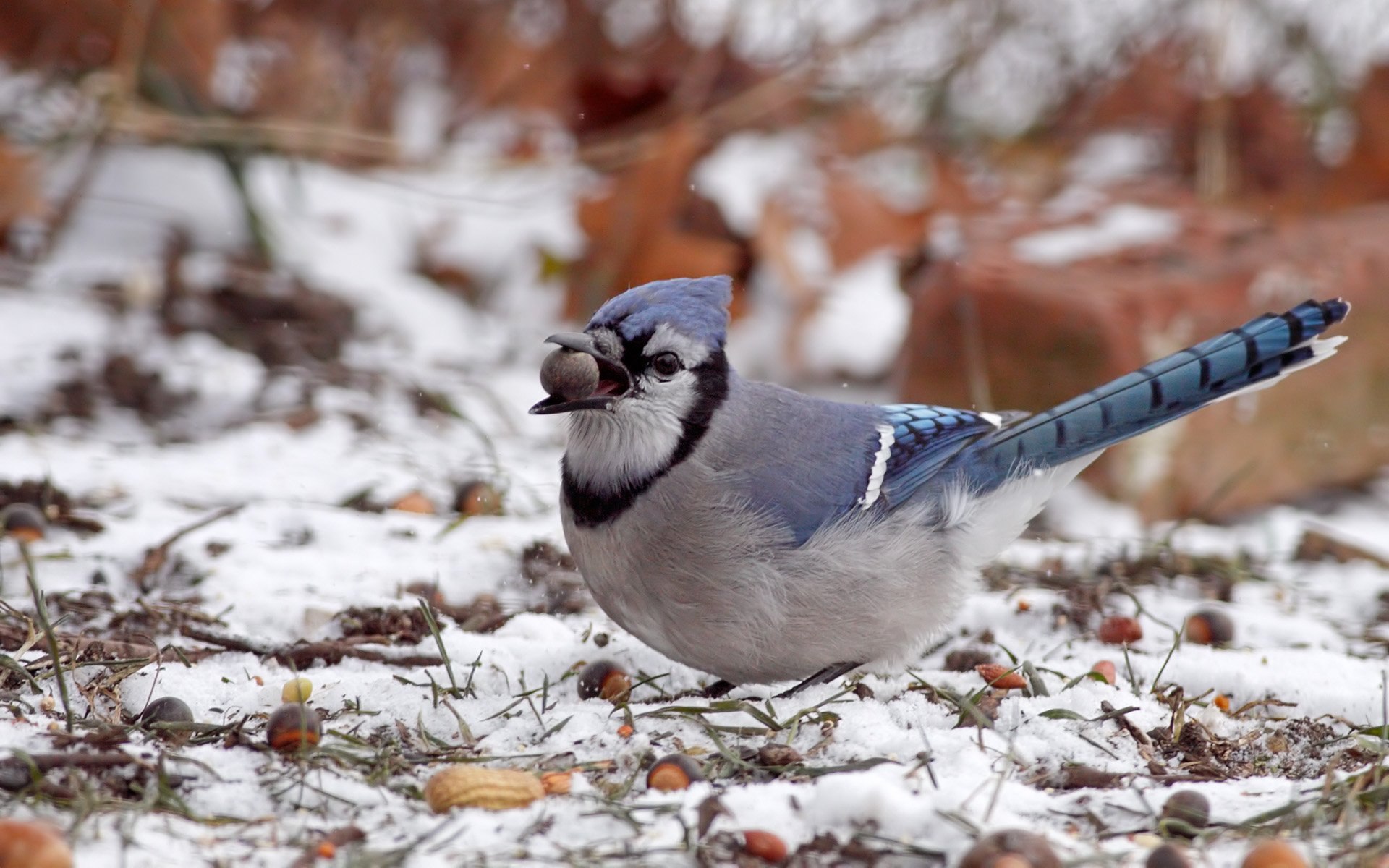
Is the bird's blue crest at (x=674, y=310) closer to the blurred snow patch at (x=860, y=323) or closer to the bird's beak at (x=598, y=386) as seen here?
the bird's beak at (x=598, y=386)

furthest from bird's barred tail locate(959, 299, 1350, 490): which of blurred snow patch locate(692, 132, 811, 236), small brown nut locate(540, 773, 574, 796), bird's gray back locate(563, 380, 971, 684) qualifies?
blurred snow patch locate(692, 132, 811, 236)

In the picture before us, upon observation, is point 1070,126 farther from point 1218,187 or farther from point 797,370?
point 797,370

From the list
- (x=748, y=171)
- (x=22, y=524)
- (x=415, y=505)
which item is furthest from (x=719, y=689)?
(x=748, y=171)

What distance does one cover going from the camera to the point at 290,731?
2.02 meters

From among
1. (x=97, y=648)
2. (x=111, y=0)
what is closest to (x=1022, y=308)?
(x=97, y=648)

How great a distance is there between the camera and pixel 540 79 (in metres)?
5.54

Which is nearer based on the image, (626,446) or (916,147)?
(626,446)

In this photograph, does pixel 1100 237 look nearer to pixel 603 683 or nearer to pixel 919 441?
pixel 919 441

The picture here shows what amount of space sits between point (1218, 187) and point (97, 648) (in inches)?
193

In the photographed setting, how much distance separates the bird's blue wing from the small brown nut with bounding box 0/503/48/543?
1.71 meters

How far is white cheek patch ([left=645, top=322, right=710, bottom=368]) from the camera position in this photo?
8.13 ft

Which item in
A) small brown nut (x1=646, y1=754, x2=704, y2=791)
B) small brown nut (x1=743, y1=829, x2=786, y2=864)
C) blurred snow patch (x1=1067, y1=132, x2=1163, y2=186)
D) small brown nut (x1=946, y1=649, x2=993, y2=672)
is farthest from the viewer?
blurred snow patch (x1=1067, y1=132, x2=1163, y2=186)

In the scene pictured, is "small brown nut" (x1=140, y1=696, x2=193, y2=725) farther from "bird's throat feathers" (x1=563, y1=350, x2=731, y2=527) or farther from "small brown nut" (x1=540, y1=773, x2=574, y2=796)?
"bird's throat feathers" (x1=563, y1=350, x2=731, y2=527)

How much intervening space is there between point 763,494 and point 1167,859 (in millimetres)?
1005
